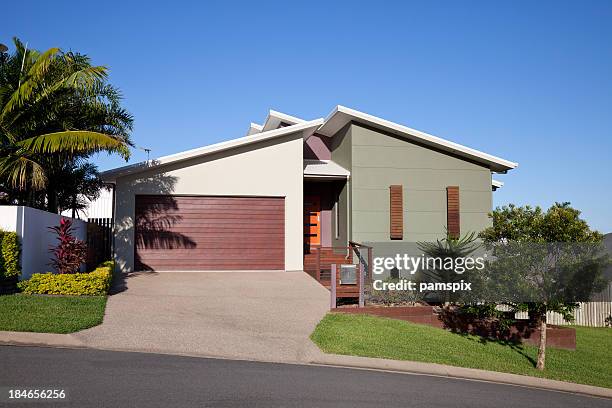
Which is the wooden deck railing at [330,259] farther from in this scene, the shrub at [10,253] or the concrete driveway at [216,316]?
the shrub at [10,253]

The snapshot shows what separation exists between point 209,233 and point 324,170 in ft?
14.3

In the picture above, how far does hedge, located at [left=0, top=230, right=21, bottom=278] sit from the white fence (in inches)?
11.1

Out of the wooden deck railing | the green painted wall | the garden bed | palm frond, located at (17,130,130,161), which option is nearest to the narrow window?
the wooden deck railing

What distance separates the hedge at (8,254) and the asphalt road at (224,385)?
12.4ft

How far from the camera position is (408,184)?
19562 mm

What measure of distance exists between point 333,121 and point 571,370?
11325mm

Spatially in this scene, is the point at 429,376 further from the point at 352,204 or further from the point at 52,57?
the point at 52,57

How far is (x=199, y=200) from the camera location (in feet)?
60.2

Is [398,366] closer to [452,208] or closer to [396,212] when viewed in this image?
[396,212]

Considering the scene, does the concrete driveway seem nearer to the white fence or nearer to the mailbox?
the mailbox

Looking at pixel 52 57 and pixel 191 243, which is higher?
pixel 52 57

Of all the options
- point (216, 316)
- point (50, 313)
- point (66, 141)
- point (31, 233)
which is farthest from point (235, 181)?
point (50, 313)

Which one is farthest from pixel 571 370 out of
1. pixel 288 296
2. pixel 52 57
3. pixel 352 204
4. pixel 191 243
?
pixel 52 57

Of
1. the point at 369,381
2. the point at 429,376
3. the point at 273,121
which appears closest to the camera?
the point at 369,381
